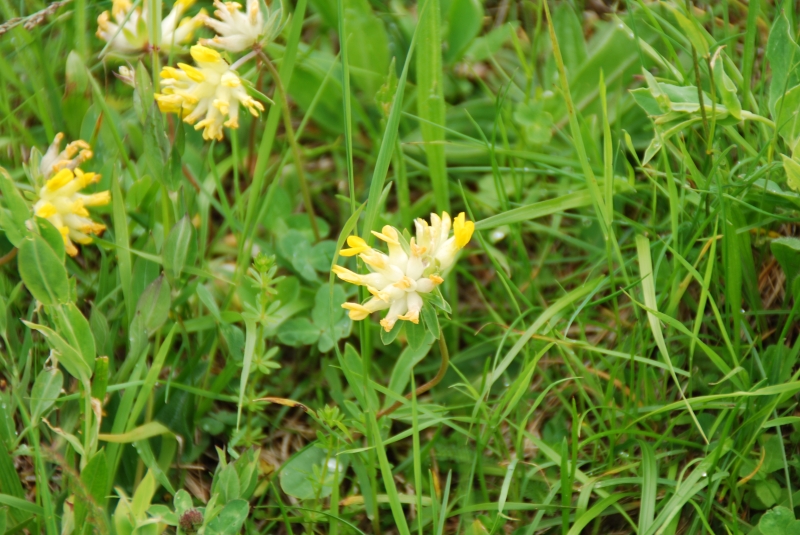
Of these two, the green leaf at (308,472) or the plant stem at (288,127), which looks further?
the plant stem at (288,127)

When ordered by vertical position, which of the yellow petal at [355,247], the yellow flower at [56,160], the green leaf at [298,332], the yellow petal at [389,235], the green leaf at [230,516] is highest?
the yellow flower at [56,160]

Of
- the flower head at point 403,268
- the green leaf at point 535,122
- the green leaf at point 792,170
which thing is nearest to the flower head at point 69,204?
the flower head at point 403,268

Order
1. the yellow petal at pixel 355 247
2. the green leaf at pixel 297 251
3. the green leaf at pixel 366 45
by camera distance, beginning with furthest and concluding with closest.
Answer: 1. the green leaf at pixel 366 45
2. the green leaf at pixel 297 251
3. the yellow petal at pixel 355 247

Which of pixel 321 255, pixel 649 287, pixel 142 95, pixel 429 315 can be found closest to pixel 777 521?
pixel 649 287

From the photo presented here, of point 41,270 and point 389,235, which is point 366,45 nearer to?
point 389,235

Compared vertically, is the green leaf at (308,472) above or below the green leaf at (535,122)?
below

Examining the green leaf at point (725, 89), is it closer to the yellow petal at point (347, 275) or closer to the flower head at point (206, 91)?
the yellow petal at point (347, 275)

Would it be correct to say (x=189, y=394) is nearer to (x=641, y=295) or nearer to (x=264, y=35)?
(x=264, y=35)
